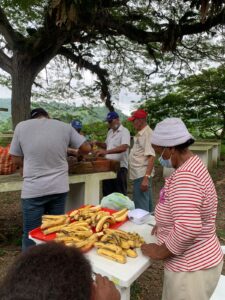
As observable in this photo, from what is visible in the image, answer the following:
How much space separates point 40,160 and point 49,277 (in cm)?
222

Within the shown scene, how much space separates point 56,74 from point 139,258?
9866 mm

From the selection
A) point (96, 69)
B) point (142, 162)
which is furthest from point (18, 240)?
point (96, 69)

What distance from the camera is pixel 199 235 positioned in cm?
178

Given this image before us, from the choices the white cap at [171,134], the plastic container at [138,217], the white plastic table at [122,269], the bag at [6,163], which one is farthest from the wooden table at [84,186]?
the white cap at [171,134]

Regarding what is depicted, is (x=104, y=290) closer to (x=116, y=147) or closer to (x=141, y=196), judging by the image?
(x=141, y=196)

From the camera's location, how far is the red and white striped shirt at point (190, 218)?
5.47 ft

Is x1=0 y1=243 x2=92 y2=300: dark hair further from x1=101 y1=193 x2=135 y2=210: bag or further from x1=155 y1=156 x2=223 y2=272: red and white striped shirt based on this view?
x1=101 y1=193 x2=135 y2=210: bag

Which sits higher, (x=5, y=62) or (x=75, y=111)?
(x=5, y=62)

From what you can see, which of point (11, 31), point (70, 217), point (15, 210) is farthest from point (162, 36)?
point (70, 217)

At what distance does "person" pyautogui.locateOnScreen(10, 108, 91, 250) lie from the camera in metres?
3.02

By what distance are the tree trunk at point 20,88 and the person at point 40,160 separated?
12.2 ft

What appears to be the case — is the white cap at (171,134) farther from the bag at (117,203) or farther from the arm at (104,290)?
the bag at (117,203)

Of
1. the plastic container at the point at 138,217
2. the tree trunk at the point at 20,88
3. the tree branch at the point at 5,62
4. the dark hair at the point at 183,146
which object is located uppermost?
the tree branch at the point at 5,62

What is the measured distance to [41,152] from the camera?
119 inches
